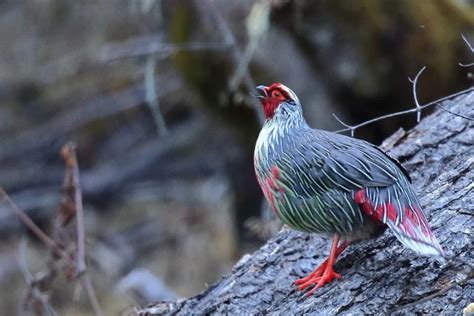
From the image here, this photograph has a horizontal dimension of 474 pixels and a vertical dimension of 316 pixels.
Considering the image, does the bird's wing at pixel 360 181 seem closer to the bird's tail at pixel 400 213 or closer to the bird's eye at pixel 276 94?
the bird's tail at pixel 400 213

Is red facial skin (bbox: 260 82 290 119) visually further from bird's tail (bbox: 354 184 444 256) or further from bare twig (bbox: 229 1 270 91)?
bare twig (bbox: 229 1 270 91)

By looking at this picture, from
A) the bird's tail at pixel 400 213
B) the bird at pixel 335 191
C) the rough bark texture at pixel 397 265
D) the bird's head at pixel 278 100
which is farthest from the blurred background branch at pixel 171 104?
the bird's tail at pixel 400 213

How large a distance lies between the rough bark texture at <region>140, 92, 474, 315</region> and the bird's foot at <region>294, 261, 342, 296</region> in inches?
1.0

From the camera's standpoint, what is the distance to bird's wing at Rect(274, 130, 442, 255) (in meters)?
3.32

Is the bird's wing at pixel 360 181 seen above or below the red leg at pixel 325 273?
above

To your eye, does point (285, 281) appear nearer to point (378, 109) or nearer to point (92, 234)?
point (378, 109)

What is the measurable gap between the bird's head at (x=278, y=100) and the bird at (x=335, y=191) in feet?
0.44

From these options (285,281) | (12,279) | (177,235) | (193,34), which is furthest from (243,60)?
(12,279)

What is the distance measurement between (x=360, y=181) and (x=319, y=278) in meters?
0.45

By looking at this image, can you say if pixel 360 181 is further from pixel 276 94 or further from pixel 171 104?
pixel 171 104

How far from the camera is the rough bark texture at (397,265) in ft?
10.8

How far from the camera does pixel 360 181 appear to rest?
3.39m

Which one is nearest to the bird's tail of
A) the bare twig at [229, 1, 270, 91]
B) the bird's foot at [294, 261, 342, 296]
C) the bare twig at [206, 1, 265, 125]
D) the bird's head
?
the bird's foot at [294, 261, 342, 296]

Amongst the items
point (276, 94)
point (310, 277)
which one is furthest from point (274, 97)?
point (310, 277)
